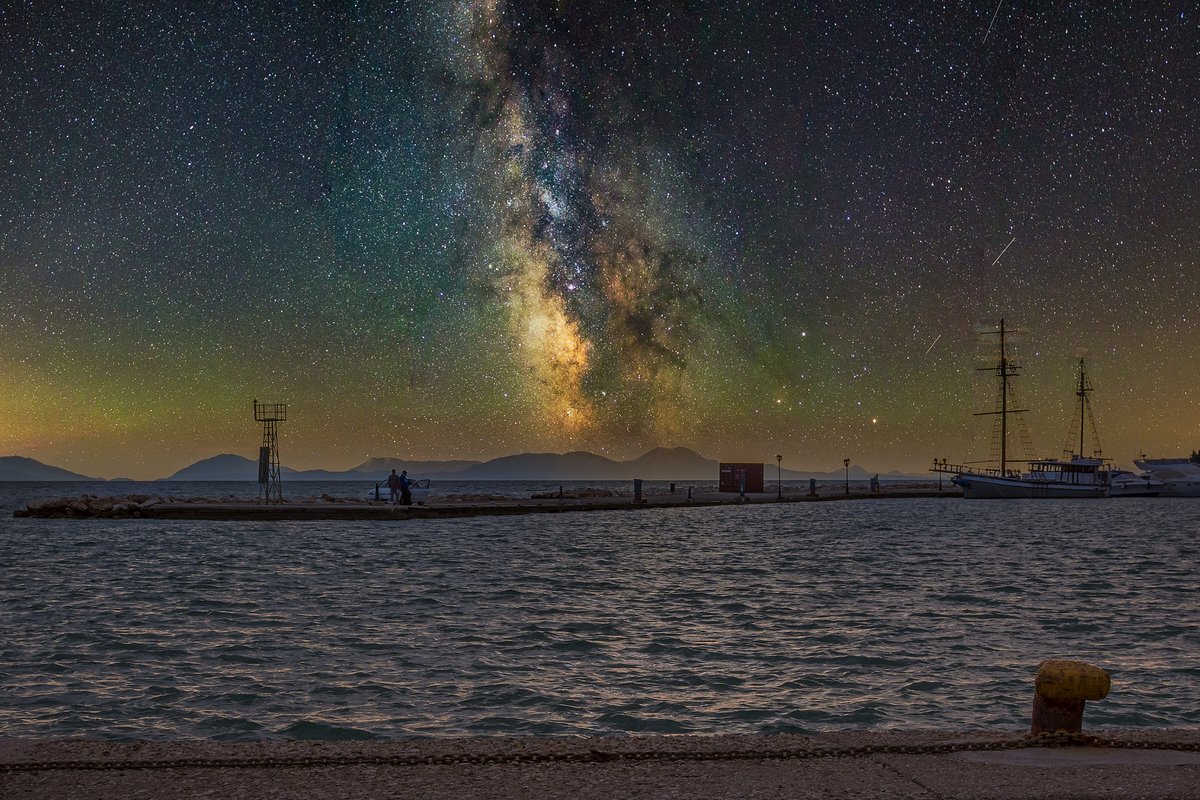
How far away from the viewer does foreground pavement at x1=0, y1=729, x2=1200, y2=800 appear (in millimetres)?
5973

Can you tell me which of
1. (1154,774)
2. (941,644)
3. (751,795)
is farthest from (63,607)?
(1154,774)

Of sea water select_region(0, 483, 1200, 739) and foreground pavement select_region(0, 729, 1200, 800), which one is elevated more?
foreground pavement select_region(0, 729, 1200, 800)

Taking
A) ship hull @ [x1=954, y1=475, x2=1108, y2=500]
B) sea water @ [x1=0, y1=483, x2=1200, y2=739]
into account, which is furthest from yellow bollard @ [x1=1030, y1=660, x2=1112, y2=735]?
ship hull @ [x1=954, y1=475, x2=1108, y2=500]

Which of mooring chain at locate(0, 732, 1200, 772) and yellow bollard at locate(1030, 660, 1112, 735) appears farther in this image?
yellow bollard at locate(1030, 660, 1112, 735)

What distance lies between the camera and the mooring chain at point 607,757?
652 cm

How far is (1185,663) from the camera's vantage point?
17000 millimetres

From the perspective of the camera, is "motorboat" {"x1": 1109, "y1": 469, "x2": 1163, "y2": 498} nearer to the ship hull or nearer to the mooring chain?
the ship hull

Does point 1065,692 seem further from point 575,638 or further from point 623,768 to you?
point 575,638

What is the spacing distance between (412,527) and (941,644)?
1936 inches

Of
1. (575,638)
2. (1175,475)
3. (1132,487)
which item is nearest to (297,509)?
(575,638)

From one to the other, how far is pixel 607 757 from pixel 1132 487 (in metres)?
145

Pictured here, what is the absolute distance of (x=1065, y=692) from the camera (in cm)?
717

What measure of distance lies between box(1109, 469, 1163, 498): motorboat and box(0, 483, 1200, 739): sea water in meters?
96.0

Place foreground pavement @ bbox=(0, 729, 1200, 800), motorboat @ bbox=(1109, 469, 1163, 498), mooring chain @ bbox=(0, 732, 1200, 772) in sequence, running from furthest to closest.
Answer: motorboat @ bbox=(1109, 469, 1163, 498) < mooring chain @ bbox=(0, 732, 1200, 772) < foreground pavement @ bbox=(0, 729, 1200, 800)
